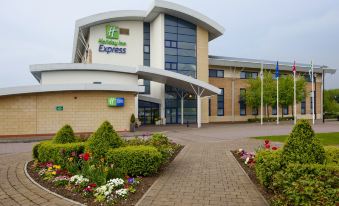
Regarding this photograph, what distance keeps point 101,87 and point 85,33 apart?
57.4ft

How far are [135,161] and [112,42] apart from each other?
98.6ft

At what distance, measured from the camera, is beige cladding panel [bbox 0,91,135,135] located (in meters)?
21.3

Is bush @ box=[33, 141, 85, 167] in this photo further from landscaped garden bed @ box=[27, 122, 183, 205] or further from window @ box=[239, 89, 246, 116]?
window @ box=[239, 89, 246, 116]

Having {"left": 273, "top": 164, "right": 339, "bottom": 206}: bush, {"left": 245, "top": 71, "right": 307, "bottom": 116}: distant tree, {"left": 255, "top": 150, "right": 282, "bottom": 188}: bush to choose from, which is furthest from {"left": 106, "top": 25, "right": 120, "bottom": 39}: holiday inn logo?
{"left": 273, "top": 164, "right": 339, "bottom": 206}: bush

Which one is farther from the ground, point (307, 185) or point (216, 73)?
point (216, 73)

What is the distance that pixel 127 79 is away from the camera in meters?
28.1

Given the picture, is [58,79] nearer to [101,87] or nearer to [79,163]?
[101,87]

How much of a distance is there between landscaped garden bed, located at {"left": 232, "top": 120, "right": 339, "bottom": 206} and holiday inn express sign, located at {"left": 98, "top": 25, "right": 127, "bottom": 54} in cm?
3111

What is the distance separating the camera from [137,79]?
28.9m

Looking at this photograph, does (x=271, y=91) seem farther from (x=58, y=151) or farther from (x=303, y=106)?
(x=58, y=151)

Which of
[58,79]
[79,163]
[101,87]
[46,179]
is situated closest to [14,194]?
[46,179]

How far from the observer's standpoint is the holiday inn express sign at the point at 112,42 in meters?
34.7

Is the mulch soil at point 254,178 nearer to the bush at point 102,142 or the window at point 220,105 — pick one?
the bush at point 102,142

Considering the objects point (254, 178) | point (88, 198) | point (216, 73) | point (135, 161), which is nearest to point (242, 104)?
point (216, 73)
